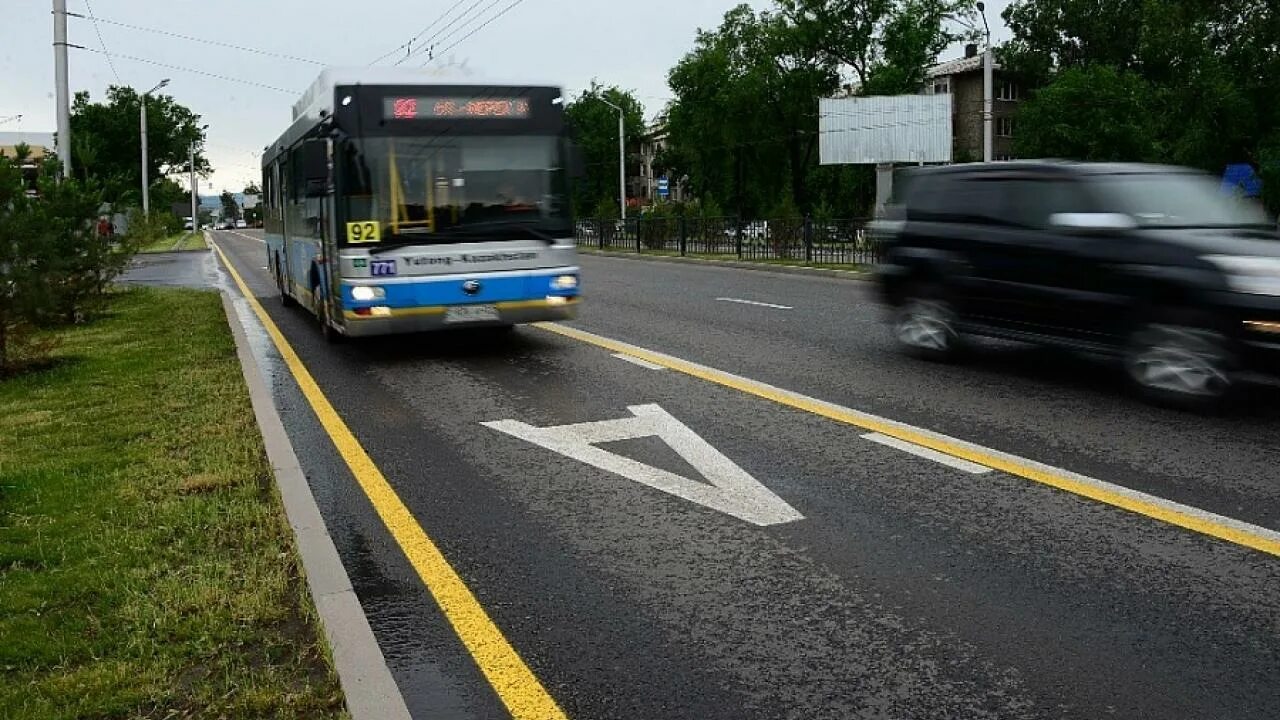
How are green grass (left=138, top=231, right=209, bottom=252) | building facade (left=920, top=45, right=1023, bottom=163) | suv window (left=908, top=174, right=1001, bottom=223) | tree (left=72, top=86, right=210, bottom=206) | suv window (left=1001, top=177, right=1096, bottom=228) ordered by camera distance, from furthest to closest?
tree (left=72, top=86, right=210, bottom=206)
building facade (left=920, top=45, right=1023, bottom=163)
green grass (left=138, top=231, right=209, bottom=252)
suv window (left=908, top=174, right=1001, bottom=223)
suv window (left=1001, top=177, right=1096, bottom=228)

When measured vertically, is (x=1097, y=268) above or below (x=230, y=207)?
below

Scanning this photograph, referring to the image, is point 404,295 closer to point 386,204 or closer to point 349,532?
point 386,204

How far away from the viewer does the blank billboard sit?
66625 mm

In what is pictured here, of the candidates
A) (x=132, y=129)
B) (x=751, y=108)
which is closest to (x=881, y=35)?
(x=751, y=108)

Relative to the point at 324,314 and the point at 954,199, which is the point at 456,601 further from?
Result: the point at 324,314

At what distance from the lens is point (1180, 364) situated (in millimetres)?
9117

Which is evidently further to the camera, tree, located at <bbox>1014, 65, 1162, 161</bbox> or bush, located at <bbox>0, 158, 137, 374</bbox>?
tree, located at <bbox>1014, 65, 1162, 161</bbox>

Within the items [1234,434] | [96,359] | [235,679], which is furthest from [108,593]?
[96,359]

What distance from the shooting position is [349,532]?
6.27 metres

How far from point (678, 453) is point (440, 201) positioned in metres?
5.49

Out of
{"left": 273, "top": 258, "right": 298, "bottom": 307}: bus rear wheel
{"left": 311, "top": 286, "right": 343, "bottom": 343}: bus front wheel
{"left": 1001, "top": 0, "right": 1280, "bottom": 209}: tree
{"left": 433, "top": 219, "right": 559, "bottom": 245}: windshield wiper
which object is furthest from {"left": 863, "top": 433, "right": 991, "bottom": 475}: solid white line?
{"left": 1001, "top": 0, "right": 1280, "bottom": 209}: tree

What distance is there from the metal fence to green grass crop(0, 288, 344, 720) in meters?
18.4

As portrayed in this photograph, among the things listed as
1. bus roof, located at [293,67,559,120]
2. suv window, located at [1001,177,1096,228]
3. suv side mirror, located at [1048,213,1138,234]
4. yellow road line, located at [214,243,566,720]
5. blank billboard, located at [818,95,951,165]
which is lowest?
yellow road line, located at [214,243,566,720]

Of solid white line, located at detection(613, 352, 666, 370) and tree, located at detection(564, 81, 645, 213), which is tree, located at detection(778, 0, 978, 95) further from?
solid white line, located at detection(613, 352, 666, 370)
